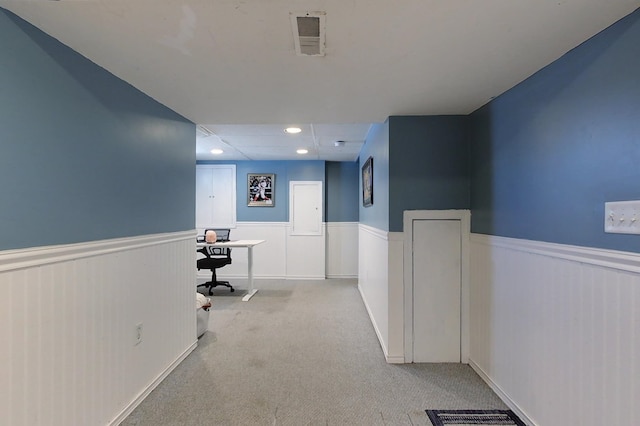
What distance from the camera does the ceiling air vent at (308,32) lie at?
4.32ft

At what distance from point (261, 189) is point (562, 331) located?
198 inches

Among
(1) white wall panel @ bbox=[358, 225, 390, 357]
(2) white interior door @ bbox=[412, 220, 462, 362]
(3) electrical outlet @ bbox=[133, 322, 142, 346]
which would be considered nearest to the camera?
(3) electrical outlet @ bbox=[133, 322, 142, 346]

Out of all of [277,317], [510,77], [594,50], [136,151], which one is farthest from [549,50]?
[277,317]

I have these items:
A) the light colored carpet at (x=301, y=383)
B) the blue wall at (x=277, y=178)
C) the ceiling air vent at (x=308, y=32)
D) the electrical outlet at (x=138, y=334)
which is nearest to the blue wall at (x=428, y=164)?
the light colored carpet at (x=301, y=383)

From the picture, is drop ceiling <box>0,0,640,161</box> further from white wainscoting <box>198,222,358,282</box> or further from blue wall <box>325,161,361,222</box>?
white wainscoting <box>198,222,358,282</box>

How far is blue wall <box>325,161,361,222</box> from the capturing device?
19.7ft

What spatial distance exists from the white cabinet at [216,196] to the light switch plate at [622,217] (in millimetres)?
5397

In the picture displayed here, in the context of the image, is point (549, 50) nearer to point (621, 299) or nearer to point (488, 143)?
point (488, 143)

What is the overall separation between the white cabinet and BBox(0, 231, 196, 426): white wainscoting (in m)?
3.50

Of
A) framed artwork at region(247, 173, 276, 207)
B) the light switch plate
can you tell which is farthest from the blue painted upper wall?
framed artwork at region(247, 173, 276, 207)

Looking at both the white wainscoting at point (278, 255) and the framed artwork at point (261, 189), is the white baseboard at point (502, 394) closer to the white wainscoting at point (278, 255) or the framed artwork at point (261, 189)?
the white wainscoting at point (278, 255)

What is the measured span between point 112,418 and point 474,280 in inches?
103

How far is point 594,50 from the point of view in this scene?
1426 mm

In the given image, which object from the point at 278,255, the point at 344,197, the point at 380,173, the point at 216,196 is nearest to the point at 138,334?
the point at 380,173
